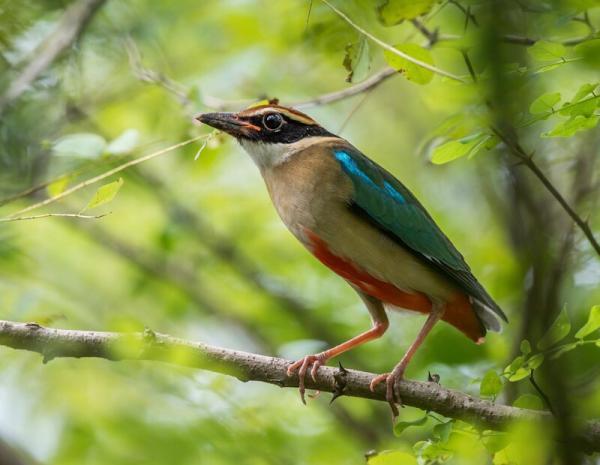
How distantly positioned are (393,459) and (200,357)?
1098 millimetres

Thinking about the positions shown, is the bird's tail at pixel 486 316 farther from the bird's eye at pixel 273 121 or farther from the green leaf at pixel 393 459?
the green leaf at pixel 393 459

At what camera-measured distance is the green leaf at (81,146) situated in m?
5.80

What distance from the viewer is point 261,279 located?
950cm

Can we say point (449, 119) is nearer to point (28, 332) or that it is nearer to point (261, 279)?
point (28, 332)

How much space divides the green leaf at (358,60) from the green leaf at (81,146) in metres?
1.70

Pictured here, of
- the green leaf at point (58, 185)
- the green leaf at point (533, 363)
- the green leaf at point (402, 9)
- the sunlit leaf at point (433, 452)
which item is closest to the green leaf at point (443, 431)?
the sunlit leaf at point (433, 452)

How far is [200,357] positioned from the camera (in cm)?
488

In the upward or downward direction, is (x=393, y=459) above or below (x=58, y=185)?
below

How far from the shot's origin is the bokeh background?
5867 mm

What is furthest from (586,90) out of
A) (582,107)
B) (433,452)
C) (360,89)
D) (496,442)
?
(360,89)

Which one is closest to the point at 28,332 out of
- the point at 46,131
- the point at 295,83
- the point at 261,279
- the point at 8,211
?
the point at 46,131

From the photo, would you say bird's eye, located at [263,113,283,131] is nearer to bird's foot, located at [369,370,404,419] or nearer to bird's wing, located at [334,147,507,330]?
bird's wing, located at [334,147,507,330]

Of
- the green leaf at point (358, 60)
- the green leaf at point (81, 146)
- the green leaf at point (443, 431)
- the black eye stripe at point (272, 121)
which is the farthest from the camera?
the black eye stripe at point (272, 121)

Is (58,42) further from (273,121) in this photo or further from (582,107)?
(582,107)
